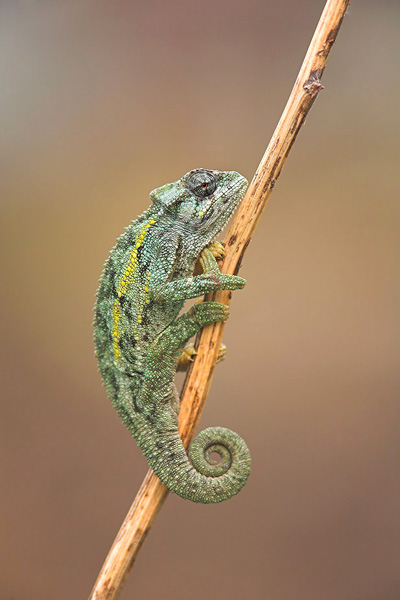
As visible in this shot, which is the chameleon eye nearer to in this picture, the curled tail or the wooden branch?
the wooden branch

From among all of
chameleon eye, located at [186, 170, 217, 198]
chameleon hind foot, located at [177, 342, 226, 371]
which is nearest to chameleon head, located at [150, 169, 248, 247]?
chameleon eye, located at [186, 170, 217, 198]

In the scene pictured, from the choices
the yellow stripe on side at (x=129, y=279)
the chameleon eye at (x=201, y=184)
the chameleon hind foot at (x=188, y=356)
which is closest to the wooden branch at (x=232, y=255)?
the chameleon hind foot at (x=188, y=356)

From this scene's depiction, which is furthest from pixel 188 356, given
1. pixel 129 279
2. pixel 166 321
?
pixel 129 279

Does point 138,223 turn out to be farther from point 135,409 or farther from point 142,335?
point 135,409

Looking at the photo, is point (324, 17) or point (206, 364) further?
point (206, 364)

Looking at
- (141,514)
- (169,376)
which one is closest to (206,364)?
(169,376)

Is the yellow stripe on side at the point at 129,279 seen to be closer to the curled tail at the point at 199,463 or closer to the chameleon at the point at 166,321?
the chameleon at the point at 166,321
